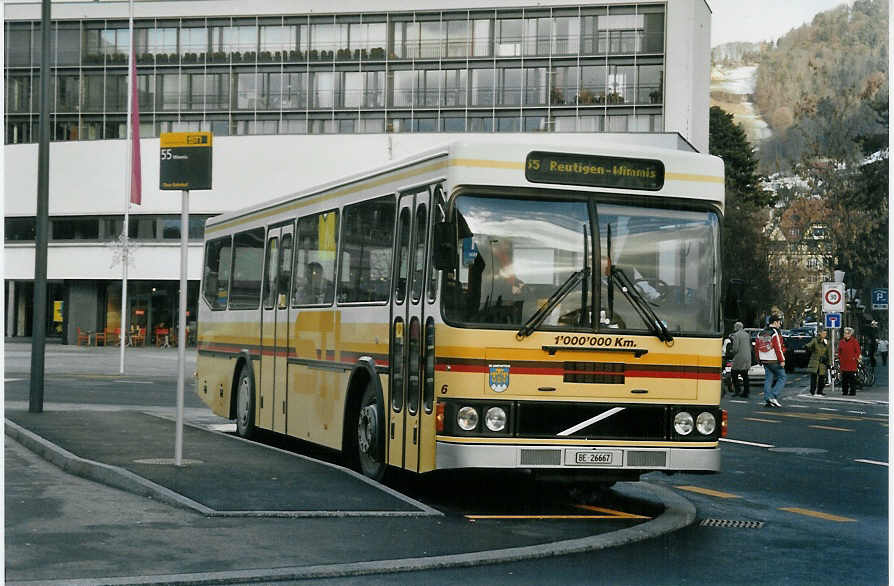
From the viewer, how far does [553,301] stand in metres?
10.7

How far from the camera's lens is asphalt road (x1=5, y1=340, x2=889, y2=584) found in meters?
8.43

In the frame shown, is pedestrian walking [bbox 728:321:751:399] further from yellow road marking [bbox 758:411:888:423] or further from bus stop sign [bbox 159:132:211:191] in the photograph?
bus stop sign [bbox 159:132:211:191]

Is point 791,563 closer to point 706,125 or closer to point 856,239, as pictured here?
point 856,239

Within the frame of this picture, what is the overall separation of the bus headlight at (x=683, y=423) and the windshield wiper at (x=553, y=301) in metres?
1.30

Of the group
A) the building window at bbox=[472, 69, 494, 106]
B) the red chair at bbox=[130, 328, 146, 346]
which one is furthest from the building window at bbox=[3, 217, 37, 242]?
the building window at bbox=[472, 69, 494, 106]

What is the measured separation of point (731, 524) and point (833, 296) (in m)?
29.0

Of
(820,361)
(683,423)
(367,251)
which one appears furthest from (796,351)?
(683,423)

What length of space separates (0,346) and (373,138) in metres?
57.1

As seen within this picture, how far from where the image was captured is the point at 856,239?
37188mm

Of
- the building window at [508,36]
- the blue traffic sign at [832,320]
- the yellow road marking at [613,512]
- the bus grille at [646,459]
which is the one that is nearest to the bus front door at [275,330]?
the yellow road marking at [613,512]

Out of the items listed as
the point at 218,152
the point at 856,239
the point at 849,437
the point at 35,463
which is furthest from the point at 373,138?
the point at 35,463

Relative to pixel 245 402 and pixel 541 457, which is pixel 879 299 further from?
pixel 541 457

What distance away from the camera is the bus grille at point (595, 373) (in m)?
10.8

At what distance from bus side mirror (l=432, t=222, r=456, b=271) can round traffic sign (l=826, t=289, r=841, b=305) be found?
97.5 feet
